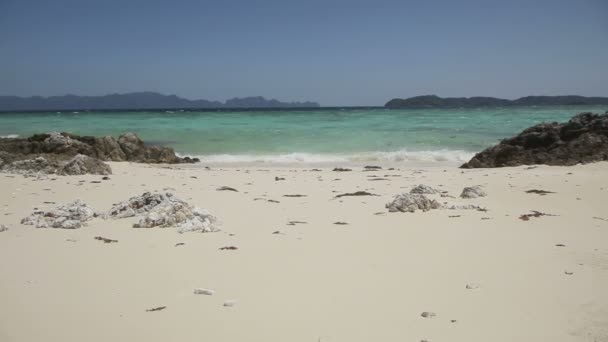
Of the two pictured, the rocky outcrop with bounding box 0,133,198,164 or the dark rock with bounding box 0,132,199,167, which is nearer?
the dark rock with bounding box 0,132,199,167

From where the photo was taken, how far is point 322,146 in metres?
20.4

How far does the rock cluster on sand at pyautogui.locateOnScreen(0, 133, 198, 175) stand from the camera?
9148 mm

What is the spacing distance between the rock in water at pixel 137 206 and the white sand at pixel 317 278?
214 millimetres

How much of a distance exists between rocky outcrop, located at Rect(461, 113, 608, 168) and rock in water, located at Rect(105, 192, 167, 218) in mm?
9847

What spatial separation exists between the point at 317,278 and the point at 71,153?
11139 mm

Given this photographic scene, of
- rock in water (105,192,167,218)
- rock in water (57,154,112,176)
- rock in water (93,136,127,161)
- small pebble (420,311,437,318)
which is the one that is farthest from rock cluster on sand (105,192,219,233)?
rock in water (93,136,127,161)

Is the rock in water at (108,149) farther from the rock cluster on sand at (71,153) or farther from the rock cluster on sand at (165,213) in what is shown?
the rock cluster on sand at (165,213)

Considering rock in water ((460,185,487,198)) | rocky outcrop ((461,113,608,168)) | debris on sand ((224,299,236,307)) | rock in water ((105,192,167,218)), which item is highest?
rocky outcrop ((461,113,608,168))

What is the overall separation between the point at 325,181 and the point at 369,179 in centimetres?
102

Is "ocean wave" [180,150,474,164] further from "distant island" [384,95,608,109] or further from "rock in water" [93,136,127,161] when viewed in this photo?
"distant island" [384,95,608,109]

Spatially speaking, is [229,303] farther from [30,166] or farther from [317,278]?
[30,166]

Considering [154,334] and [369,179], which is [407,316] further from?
[369,179]

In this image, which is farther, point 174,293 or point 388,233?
point 388,233

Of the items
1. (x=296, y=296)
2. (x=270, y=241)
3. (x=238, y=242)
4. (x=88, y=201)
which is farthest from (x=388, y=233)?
(x=88, y=201)
